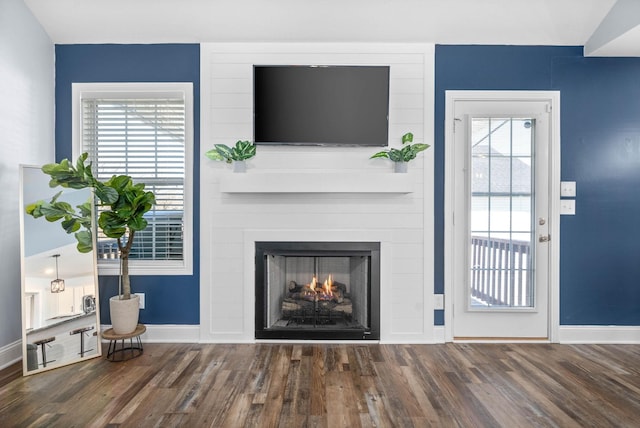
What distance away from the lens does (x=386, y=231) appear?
325cm

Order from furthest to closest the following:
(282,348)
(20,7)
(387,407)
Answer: (282,348), (20,7), (387,407)

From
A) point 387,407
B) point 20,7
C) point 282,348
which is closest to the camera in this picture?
point 387,407

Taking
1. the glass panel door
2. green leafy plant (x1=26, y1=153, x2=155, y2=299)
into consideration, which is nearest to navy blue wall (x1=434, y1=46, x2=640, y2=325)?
the glass panel door

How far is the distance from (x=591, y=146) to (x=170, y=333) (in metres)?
3.77

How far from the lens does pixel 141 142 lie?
10.8 ft

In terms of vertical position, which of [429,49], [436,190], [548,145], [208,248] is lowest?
[208,248]

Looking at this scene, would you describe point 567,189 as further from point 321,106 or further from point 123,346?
point 123,346

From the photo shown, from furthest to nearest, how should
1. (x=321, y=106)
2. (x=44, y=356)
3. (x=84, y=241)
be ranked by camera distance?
(x=321, y=106) → (x=84, y=241) → (x=44, y=356)

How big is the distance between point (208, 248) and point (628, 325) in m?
3.49

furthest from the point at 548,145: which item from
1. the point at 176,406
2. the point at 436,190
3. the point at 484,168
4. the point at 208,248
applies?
the point at 176,406

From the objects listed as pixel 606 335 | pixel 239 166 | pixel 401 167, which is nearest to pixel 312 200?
pixel 239 166

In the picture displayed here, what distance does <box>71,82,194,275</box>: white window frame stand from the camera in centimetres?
326

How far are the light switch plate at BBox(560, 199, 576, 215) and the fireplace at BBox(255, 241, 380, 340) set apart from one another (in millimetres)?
1534

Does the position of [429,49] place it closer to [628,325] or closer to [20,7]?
[628,325]
